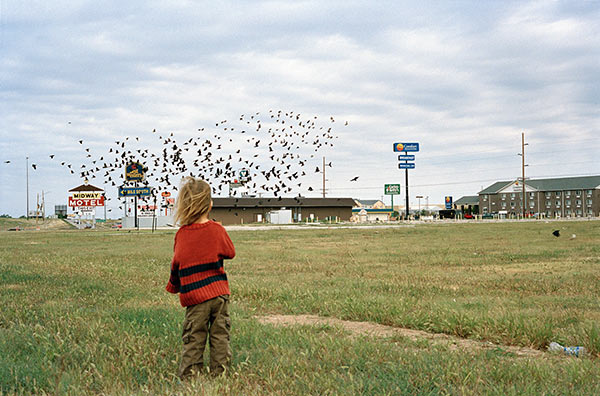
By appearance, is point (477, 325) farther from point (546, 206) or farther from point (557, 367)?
point (546, 206)

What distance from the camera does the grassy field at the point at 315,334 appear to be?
491 centimetres

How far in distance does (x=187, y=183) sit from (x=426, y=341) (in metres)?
3.42

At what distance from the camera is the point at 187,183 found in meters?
5.59

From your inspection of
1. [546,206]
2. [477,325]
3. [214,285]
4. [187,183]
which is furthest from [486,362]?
[546,206]

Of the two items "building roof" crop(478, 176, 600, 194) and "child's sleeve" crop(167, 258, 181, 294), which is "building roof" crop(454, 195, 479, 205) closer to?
"building roof" crop(478, 176, 600, 194)

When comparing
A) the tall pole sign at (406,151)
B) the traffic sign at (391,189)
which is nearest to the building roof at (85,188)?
the tall pole sign at (406,151)

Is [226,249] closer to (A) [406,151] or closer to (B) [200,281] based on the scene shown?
(B) [200,281]

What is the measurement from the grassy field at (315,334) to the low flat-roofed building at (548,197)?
13446 centimetres

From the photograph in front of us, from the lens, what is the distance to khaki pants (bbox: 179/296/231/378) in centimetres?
524

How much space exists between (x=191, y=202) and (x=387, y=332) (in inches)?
138

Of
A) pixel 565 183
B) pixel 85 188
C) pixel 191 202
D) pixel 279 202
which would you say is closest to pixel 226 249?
pixel 191 202

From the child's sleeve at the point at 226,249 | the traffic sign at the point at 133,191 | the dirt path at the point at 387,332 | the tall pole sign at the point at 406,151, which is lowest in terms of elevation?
the dirt path at the point at 387,332

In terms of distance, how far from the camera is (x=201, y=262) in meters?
5.36

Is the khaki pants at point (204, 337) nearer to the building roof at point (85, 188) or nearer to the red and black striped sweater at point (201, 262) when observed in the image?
the red and black striped sweater at point (201, 262)
